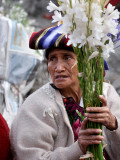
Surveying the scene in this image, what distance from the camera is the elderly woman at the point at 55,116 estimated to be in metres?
1.77

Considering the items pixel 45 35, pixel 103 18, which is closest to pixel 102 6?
pixel 103 18

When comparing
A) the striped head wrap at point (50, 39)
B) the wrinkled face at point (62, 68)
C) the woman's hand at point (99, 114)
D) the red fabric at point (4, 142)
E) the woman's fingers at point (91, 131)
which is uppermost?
the striped head wrap at point (50, 39)

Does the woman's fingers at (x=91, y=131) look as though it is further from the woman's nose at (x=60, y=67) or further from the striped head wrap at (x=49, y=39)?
the striped head wrap at (x=49, y=39)

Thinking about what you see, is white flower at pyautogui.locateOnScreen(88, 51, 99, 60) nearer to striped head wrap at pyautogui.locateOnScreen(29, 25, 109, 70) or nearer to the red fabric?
striped head wrap at pyautogui.locateOnScreen(29, 25, 109, 70)

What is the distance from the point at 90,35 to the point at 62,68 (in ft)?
2.04

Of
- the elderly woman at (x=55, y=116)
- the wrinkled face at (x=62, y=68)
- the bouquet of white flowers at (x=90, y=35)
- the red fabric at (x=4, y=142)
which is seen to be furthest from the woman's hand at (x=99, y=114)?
the red fabric at (x=4, y=142)

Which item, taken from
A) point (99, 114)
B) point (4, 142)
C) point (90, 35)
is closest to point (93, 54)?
point (90, 35)

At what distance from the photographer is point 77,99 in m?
2.07

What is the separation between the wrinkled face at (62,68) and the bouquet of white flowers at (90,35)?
0.50m

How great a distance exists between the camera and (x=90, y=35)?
4.35 feet

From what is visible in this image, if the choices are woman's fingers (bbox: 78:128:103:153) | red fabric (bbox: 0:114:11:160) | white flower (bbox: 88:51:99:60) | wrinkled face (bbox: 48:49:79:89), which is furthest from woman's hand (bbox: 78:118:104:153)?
red fabric (bbox: 0:114:11:160)

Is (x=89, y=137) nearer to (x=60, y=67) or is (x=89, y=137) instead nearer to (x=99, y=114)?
(x=99, y=114)

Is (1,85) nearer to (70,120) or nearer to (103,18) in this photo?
(70,120)

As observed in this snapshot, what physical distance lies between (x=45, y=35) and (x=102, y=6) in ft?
2.11
